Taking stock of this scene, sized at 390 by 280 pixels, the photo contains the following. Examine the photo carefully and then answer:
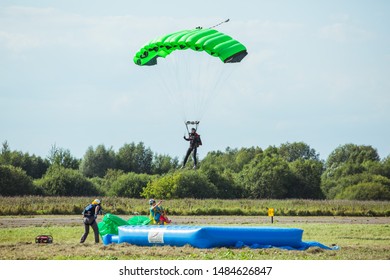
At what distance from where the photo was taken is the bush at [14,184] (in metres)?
53.4

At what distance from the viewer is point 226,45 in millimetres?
25438

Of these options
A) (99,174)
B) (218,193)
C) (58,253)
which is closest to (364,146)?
(99,174)

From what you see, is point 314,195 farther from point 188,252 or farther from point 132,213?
point 188,252

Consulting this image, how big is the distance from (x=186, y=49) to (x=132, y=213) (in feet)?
52.6

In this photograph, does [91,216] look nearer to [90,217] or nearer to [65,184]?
[90,217]

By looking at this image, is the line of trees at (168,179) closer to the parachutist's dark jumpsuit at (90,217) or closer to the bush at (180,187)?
the bush at (180,187)

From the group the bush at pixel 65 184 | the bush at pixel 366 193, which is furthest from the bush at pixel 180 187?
the bush at pixel 366 193

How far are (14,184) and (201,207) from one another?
650 inches

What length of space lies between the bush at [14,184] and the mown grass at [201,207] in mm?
8662

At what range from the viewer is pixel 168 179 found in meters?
54.0

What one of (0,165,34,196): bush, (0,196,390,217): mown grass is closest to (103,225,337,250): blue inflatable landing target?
(0,196,390,217): mown grass

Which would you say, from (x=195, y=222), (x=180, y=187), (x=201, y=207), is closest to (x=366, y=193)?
(x=180, y=187)

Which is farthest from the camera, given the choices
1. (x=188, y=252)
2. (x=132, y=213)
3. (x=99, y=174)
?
(x=99, y=174)

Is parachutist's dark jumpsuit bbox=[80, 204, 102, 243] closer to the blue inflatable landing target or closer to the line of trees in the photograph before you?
the blue inflatable landing target
